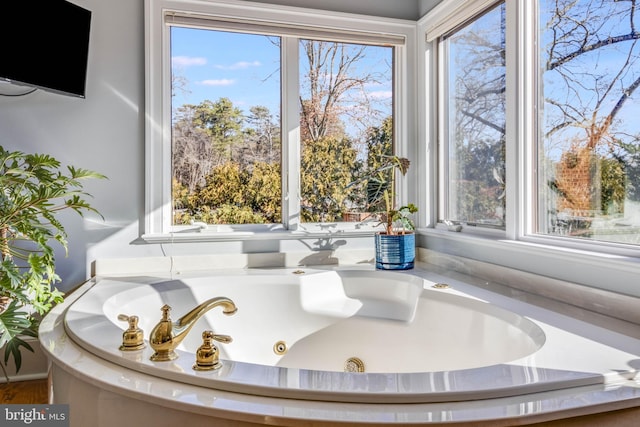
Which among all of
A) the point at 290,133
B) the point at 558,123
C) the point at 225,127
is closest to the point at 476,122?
the point at 558,123

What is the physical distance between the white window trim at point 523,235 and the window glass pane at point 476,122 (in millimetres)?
97

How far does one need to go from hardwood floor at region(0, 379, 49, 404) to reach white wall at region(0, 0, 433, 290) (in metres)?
0.43

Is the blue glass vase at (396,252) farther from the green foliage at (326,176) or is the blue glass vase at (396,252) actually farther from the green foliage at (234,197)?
the green foliage at (234,197)

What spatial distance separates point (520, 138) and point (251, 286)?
1.31m

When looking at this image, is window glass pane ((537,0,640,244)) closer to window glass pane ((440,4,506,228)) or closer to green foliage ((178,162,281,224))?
window glass pane ((440,4,506,228))

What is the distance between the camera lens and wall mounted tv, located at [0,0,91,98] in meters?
1.87

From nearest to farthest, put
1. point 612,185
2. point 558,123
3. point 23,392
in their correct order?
point 612,185
point 558,123
point 23,392

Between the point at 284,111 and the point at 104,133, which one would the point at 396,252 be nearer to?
the point at 284,111

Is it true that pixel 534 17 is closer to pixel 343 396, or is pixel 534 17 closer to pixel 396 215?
pixel 396 215

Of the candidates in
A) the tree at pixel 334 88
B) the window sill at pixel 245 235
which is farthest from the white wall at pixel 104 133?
the tree at pixel 334 88

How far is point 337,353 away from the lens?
2070 millimetres

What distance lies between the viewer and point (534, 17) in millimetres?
1917

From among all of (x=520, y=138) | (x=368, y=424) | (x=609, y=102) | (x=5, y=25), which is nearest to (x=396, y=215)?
(x=520, y=138)

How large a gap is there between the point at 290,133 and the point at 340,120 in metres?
0.32
